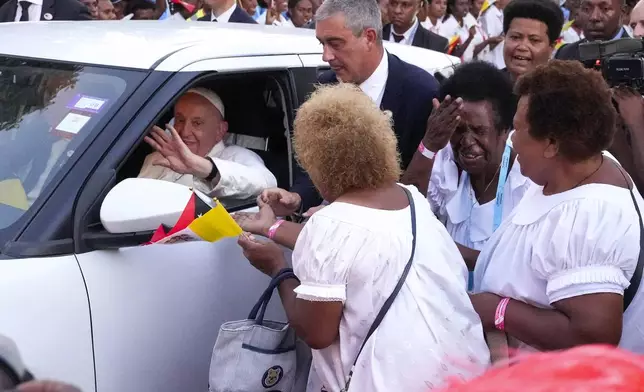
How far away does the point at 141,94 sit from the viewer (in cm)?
306

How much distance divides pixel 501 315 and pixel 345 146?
69 cm

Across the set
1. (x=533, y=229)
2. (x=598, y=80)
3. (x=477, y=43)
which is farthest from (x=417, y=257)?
(x=477, y=43)

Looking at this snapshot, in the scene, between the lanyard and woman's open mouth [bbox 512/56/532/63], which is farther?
woman's open mouth [bbox 512/56/532/63]

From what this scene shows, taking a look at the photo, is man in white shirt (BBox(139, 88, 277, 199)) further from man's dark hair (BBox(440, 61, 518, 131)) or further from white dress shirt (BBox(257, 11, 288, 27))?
white dress shirt (BBox(257, 11, 288, 27))

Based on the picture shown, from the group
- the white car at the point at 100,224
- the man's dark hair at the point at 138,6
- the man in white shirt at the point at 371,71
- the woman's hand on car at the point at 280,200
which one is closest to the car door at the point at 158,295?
the white car at the point at 100,224

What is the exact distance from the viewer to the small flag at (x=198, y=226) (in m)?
2.90

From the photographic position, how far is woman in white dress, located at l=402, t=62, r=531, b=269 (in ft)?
11.7

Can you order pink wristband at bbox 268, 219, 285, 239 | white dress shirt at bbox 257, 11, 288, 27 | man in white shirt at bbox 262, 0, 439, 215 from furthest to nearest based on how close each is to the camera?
white dress shirt at bbox 257, 11, 288, 27 → man in white shirt at bbox 262, 0, 439, 215 → pink wristband at bbox 268, 219, 285, 239

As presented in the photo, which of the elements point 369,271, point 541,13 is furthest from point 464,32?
point 369,271

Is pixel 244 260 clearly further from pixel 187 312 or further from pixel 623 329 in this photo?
pixel 623 329

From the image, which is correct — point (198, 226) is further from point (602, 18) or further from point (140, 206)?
point (602, 18)

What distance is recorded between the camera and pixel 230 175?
349cm

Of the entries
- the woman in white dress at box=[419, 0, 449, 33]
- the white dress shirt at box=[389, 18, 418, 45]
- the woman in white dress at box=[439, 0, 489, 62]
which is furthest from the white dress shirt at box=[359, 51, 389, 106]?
the woman in white dress at box=[419, 0, 449, 33]

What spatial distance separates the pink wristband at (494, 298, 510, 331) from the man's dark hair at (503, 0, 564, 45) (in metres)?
2.64
